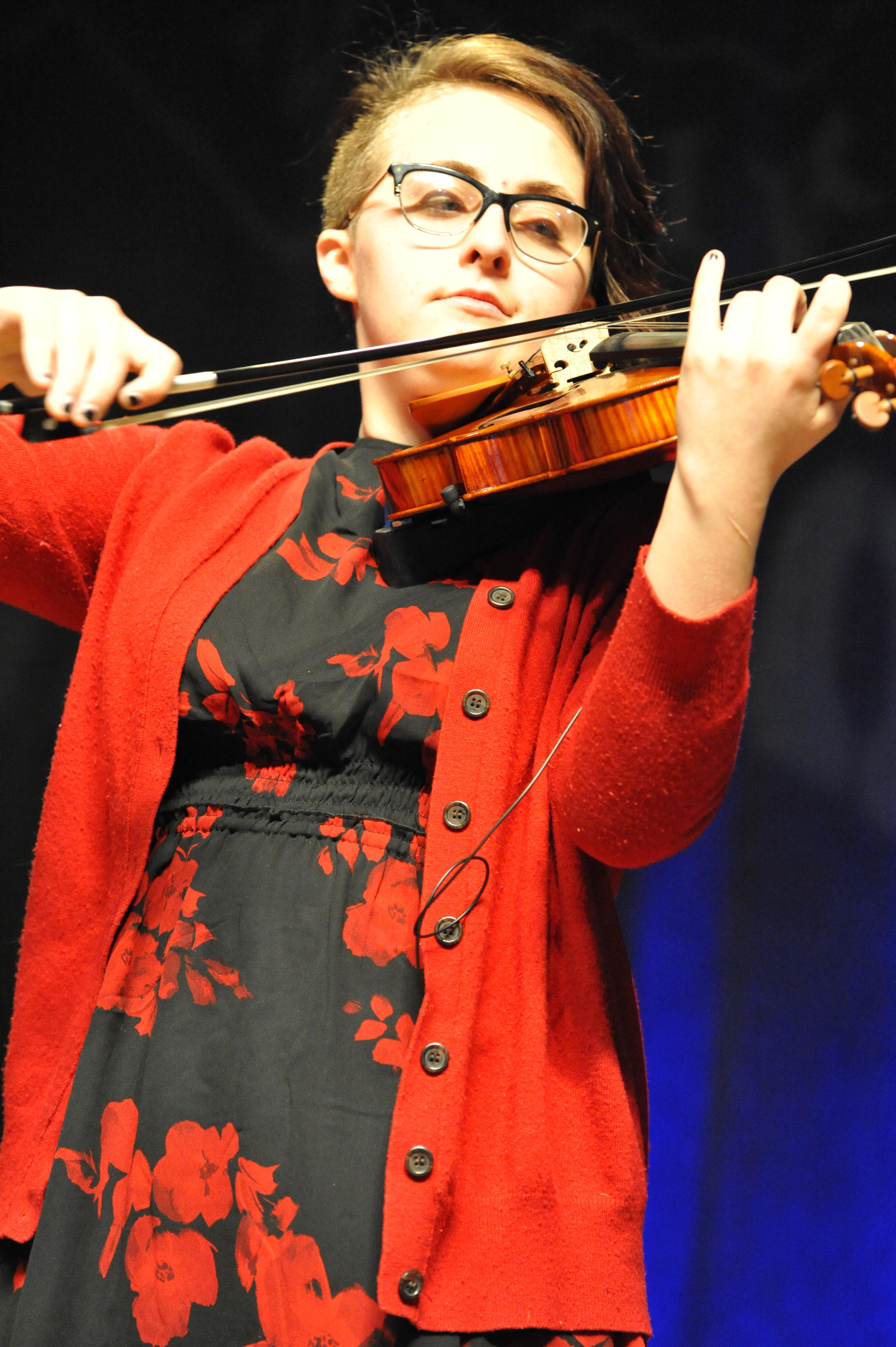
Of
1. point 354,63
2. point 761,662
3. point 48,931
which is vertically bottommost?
point 48,931

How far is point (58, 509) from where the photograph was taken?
3.41ft

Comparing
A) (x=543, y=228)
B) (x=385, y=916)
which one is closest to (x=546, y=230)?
(x=543, y=228)

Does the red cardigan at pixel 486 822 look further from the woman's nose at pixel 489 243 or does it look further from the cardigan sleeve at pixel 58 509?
the woman's nose at pixel 489 243

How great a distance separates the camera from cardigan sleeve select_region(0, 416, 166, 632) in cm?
102

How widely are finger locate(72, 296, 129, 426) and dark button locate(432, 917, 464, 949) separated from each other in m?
0.42

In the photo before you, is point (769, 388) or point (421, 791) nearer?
point (769, 388)

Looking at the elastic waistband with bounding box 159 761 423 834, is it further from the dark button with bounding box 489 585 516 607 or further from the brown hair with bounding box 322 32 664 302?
the brown hair with bounding box 322 32 664 302

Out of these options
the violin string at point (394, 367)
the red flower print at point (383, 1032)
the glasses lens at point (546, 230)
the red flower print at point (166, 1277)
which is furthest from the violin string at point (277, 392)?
the red flower print at point (166, 1277)

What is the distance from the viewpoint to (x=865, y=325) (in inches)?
29.1

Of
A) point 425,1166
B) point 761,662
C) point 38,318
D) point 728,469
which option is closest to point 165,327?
point 38,318

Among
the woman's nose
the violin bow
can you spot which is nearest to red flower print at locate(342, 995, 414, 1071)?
the violin bow

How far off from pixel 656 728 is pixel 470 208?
0.61 metres

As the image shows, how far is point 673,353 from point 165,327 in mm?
924

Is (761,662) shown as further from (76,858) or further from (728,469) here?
(76,858)
